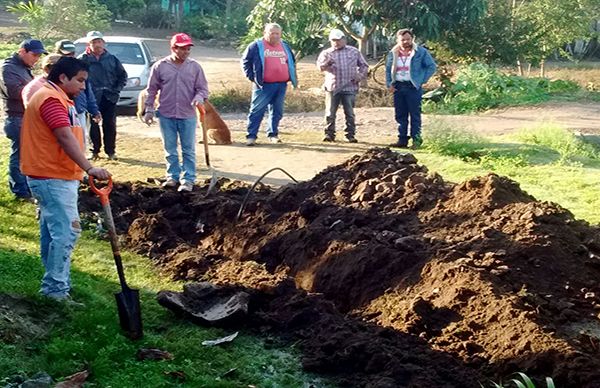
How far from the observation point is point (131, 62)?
20.2 meters

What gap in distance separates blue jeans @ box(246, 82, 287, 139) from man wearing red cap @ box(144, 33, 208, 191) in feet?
11.9

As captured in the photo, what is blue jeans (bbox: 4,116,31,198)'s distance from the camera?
934 cm

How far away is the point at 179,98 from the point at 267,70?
374 centimetres

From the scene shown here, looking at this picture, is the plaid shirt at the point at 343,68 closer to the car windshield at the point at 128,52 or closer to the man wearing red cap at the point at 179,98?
the man wearing red cap at the point at 179,98

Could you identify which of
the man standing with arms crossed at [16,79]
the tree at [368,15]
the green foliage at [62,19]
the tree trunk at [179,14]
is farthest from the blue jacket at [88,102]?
the tree trunk at [179,14]

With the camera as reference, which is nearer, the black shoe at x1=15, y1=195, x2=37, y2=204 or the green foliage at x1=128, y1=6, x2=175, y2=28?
the black shoe at x1=15, y1=195, x2=37, y2=204

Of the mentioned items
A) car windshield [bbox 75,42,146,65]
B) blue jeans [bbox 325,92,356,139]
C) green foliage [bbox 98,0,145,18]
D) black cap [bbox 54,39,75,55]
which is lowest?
blue jeans [bbox 325,92,356,139]

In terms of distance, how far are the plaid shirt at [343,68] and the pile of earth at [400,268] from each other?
14.7 feet

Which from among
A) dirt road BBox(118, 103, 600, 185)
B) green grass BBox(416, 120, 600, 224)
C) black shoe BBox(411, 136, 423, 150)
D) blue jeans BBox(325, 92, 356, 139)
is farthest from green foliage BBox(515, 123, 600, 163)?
blue jeans BBox(325, 92, 356, 139)

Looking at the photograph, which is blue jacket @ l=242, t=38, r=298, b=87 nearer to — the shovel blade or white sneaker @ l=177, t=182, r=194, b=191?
white sneaker @ l=177, t=182, r=194, b=191

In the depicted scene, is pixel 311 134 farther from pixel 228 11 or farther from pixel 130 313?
pixel 228 11

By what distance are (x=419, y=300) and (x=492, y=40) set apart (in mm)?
18517

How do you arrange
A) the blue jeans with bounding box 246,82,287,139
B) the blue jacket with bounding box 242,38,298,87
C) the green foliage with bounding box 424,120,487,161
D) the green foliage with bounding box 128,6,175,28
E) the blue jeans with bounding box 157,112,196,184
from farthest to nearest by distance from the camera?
the green foliage with bounding box 128,6,175,28 → the blue jeans with bounding box 246,82,287,139 → the blue jacket with bounding box 242,38,298,87 → the green foliage with bounding box 424,120,487,161 → the blue jeans with bounding box 157,112,196,184

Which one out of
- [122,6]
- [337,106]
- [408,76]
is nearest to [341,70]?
[337,106]
